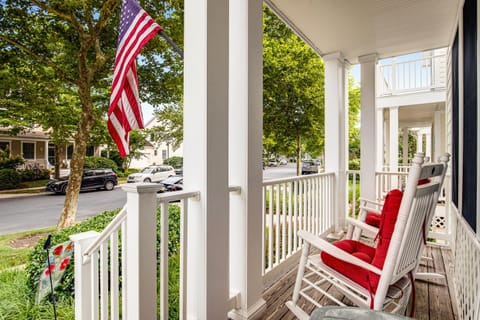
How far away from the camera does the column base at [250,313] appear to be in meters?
1.95

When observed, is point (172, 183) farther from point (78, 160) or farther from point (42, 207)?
point (42, 207)

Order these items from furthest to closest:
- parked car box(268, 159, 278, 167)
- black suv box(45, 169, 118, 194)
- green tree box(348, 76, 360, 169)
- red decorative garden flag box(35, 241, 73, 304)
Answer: green tree box(348, 76, 360, 169)
parked car box(268, 159, 278, 167)
black suv box(45, 169, 118, 194)
red decorative garden flag box(35, 241, 73, 304)

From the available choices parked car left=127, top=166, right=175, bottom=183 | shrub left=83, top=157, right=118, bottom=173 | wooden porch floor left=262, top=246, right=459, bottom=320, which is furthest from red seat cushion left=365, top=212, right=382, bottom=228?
shrub left=83, top=157, right=118, bottom=173

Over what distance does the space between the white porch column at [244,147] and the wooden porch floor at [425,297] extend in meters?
0.24

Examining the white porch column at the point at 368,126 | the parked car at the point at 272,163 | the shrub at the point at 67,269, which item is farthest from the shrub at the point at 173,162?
the parked car at the point at 272,163

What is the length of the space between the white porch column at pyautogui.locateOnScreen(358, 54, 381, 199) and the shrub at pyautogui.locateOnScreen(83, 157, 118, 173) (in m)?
3.43

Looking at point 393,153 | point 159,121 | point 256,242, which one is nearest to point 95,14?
point 159,121

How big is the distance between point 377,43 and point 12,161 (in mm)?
4336

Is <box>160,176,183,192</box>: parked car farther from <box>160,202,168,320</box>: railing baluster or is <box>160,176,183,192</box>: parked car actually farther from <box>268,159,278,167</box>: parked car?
<box>268,159,278,167</box>: parked car

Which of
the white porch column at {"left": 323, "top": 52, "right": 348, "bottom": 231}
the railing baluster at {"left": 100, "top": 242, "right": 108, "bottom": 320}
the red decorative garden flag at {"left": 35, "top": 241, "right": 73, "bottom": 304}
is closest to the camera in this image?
the railing baluster at {"left": 100, "top": 242, "right": 108, "bottom": 320}

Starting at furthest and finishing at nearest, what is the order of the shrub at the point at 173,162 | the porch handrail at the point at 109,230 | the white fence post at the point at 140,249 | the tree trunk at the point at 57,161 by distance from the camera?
the shrub at the point at 173,162 → the tree trunk at the point at 57,161 → the porch handrail at the point at 109,230 → the white fence post at the point at 140,249

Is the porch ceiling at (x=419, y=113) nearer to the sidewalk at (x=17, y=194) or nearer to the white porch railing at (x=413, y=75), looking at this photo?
the white porch railing at (x=413, y=75)

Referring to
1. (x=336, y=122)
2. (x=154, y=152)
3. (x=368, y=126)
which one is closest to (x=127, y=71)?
(x=154, y=152)

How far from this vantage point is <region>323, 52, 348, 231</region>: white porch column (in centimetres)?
402
